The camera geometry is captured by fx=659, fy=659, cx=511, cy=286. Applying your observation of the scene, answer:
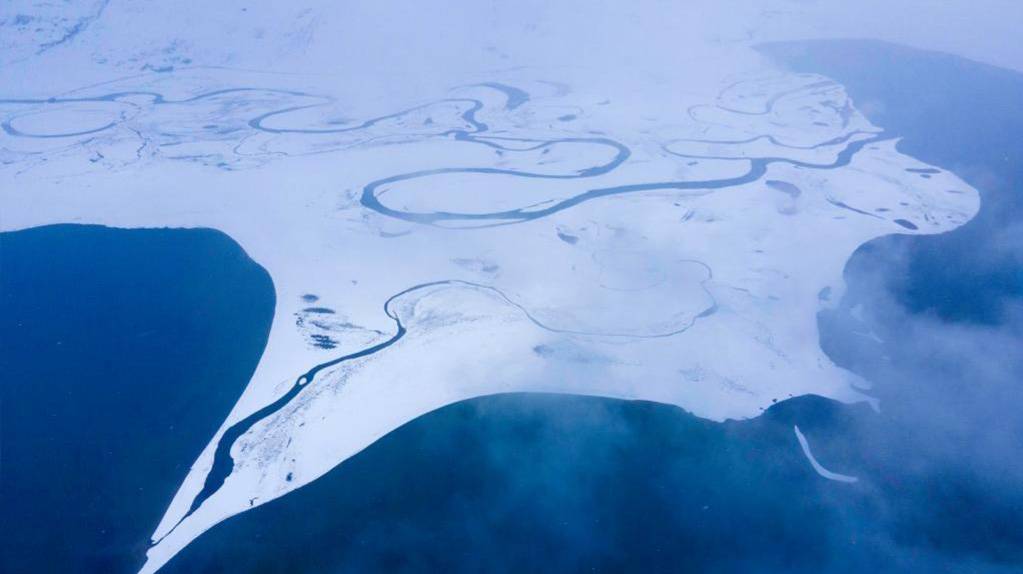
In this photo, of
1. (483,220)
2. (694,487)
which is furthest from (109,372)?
(694,487)

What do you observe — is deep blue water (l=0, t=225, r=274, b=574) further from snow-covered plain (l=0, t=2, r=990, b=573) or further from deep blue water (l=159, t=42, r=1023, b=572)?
deep blue water (l=159, t=42, r=1023, b=572)

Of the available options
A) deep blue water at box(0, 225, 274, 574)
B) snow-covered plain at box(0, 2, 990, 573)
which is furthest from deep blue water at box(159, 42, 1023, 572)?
deep blue water at box(0, 225, 274, 574)

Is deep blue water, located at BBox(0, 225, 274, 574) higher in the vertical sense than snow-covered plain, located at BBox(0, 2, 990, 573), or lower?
lower

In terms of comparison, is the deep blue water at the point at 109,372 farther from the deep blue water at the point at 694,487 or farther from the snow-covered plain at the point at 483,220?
the deep blue water at the point at 694,487

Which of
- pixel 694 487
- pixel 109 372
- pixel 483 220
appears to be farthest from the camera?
pixel 483 220

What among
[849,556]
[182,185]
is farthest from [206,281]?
[849,556]

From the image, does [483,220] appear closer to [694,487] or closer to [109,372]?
[109,372]
